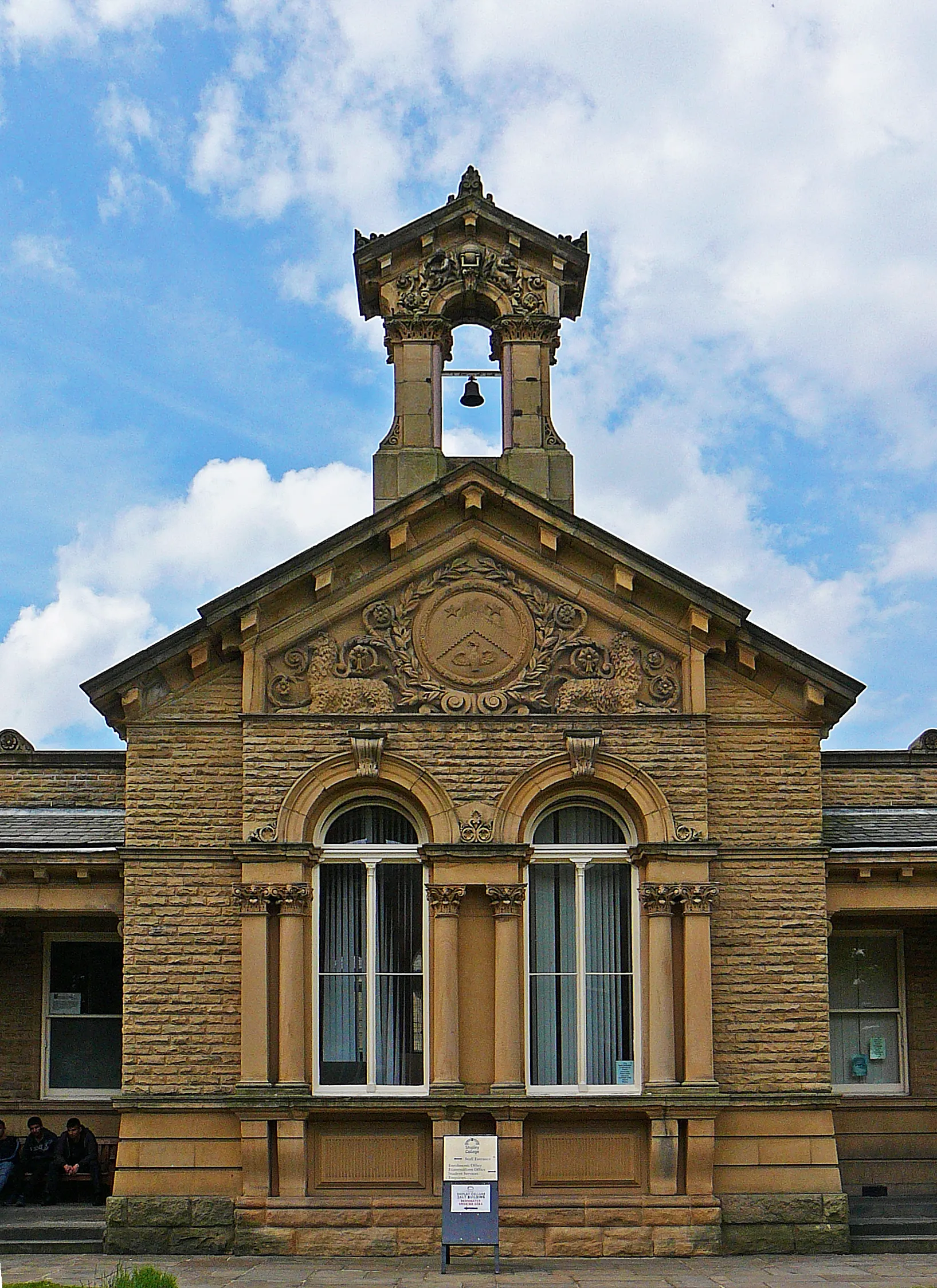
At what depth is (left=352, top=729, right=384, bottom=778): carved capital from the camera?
1875cm

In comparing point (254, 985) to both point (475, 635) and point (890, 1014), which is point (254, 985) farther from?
point (890, 1014)

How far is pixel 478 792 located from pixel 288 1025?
11.1ft

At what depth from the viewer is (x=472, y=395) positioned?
21.3 meters

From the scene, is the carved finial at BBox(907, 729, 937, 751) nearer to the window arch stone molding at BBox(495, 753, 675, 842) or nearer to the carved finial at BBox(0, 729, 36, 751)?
the carved finial at BBox(0, 729, 36, 751)

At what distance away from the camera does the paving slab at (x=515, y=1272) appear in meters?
16.0

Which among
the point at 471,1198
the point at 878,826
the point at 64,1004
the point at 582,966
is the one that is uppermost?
the point at 878,826

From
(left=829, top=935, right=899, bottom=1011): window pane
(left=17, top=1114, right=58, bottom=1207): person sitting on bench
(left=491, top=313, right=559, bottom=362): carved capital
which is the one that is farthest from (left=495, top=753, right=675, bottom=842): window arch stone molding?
(left=17, top=1114, right=58, bottom=1207): person sitting on bench

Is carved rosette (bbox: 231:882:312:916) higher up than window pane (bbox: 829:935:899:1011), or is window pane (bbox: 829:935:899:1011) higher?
carved rosette (bbox: 231:882:312:916)

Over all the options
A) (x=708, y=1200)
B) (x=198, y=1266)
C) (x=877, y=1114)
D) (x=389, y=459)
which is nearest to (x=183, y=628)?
(x=389, y=459)

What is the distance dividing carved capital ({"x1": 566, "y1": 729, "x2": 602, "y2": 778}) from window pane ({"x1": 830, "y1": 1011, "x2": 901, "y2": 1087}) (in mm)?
5339

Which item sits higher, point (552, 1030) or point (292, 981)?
point (292, 981)

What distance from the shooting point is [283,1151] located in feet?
59.4

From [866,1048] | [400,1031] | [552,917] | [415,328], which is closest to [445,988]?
[400,1031]

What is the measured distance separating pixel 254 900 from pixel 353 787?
1725mm
